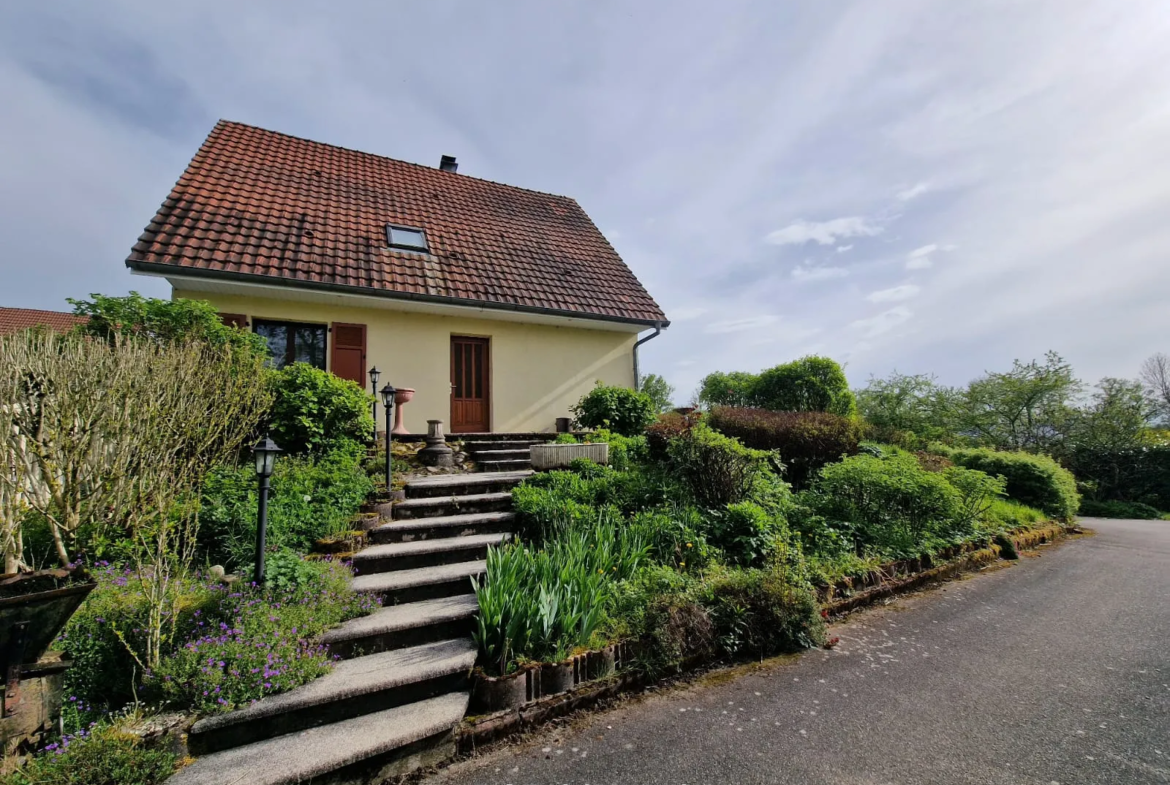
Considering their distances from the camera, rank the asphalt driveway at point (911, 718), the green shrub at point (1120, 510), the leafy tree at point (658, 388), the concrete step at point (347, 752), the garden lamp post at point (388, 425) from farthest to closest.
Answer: the leafy tree at point (658, 388), the green shrub at point (1120, 510), the garden lamp post at point (388, 425), the asphalt driveway at point (911, 718), the concrete step at point (347, 752)

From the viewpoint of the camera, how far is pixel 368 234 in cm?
918

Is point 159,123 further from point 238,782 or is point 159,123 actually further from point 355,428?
point 238,782

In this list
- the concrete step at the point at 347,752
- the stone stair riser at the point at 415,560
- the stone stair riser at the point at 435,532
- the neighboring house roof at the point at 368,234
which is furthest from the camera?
the neighboring house roof at the point at 368,234

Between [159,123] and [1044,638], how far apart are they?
473 inches

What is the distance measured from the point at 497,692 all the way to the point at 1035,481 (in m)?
11.4

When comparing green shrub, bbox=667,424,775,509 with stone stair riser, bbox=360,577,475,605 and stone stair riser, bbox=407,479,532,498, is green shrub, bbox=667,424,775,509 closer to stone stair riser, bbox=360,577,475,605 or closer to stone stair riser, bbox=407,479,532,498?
stone stair riser, bbox=407,479,532,498

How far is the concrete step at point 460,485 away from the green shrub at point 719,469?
212 centimetres

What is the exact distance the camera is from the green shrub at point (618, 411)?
8.79 m

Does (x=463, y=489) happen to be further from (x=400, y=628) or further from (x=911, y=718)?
(x=911, y=718)

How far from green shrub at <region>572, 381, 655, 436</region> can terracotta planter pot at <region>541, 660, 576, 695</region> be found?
230 inches

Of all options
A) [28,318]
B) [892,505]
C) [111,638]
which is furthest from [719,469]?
[28,318]

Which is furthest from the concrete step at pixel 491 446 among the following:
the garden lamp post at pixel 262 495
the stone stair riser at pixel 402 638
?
the stone stair riser at pixel 402 638

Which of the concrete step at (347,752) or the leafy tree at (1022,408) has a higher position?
the leafy tree at (1022,408)

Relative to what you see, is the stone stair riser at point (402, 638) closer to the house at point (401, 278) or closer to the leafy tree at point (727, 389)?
the house at point (401, 278)
